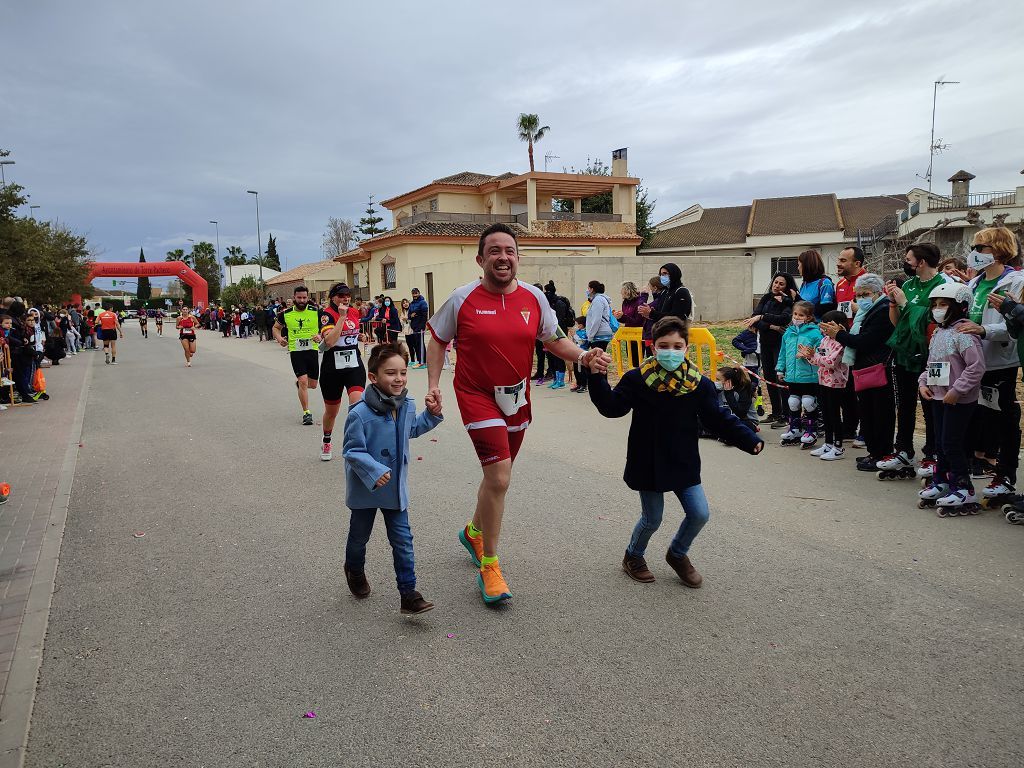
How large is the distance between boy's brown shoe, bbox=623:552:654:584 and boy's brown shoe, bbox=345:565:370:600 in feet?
5.26

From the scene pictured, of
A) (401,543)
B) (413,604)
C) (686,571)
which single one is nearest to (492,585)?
(413,604)

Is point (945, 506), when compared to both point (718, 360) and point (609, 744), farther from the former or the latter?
point (718, 360)

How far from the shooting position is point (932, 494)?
543 centimetres

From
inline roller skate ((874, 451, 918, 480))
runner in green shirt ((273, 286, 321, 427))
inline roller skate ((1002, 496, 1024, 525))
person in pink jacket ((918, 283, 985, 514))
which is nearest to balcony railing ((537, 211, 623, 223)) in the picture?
runner in green shirt ((273, 286, 321, 427))

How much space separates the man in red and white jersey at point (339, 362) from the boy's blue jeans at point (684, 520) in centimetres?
434

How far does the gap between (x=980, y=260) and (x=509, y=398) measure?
399 centimetres

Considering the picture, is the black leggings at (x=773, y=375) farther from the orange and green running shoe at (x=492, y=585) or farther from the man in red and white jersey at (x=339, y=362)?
the orange and green running shoe at (x=492, y=585)

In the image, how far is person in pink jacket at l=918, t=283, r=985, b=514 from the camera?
5.13m

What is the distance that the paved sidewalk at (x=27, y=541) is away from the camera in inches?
123

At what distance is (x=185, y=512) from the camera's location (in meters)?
5.89

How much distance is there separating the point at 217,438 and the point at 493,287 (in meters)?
6.54

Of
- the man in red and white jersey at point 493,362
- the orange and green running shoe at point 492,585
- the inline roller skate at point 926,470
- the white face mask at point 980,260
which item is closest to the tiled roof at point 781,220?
the inline roller skate at point 926,470

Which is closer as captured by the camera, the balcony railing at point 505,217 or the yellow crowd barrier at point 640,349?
the yellow crowd barrier at point 640,349

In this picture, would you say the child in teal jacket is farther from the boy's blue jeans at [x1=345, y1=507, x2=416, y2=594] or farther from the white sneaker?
the boy's blue jeans at [x1=345, y1=507, x2=416, y2=594]
